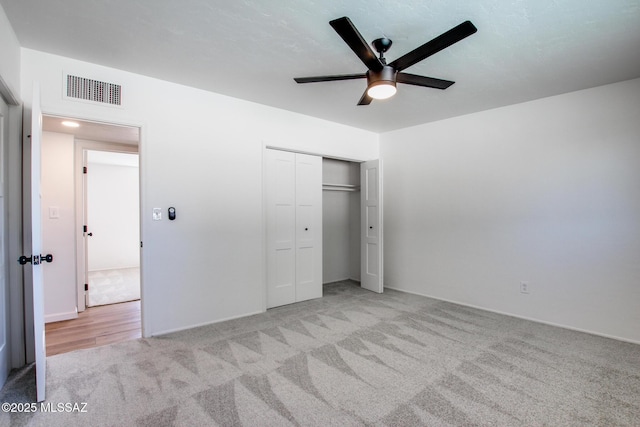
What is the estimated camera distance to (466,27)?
1578mm

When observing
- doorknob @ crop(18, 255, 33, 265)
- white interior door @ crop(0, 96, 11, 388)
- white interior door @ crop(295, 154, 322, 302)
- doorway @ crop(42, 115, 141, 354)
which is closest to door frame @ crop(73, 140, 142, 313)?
doorway @ crop(42, 115, 141, 354)

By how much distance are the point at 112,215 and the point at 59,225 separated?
3.70 meters

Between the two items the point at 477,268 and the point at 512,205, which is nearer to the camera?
the point at 512,205

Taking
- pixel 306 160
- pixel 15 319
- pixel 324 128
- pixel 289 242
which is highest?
pixel 324 128

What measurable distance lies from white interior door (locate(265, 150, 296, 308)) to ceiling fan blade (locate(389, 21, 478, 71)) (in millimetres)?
2244

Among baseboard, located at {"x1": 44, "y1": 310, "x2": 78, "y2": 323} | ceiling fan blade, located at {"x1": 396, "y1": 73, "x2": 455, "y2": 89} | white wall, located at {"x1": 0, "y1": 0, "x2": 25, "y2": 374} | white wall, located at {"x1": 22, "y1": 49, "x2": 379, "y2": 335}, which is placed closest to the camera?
ceiling fan blade, located at {"x1": 396, "y1": 73, "x2": 455, "y2": 89}

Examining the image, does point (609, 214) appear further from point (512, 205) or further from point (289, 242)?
point (289, 242)

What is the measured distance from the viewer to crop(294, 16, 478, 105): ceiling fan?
1641 mm

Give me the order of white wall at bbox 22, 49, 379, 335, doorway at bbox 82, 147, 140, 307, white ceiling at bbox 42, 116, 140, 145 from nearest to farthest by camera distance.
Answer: white wall at bbox 22, 49, 379, 335 < white ceiling at bbox 42, 116, 140, 145 < doorway at bbox 82, 147, 140, 307

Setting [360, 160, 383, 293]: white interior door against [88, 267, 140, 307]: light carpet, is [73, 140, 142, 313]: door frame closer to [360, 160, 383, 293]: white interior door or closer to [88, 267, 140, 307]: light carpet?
[88, 267, 140, 307]: light carpet

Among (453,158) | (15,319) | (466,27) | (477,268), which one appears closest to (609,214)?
(477,268)

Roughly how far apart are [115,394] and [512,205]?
13.9ft

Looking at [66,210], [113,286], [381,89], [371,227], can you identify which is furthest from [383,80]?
[113,286]

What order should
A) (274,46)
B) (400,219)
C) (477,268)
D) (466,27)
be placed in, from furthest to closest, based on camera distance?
(400,219)
(477,268)
(274,46)
(466,27)
